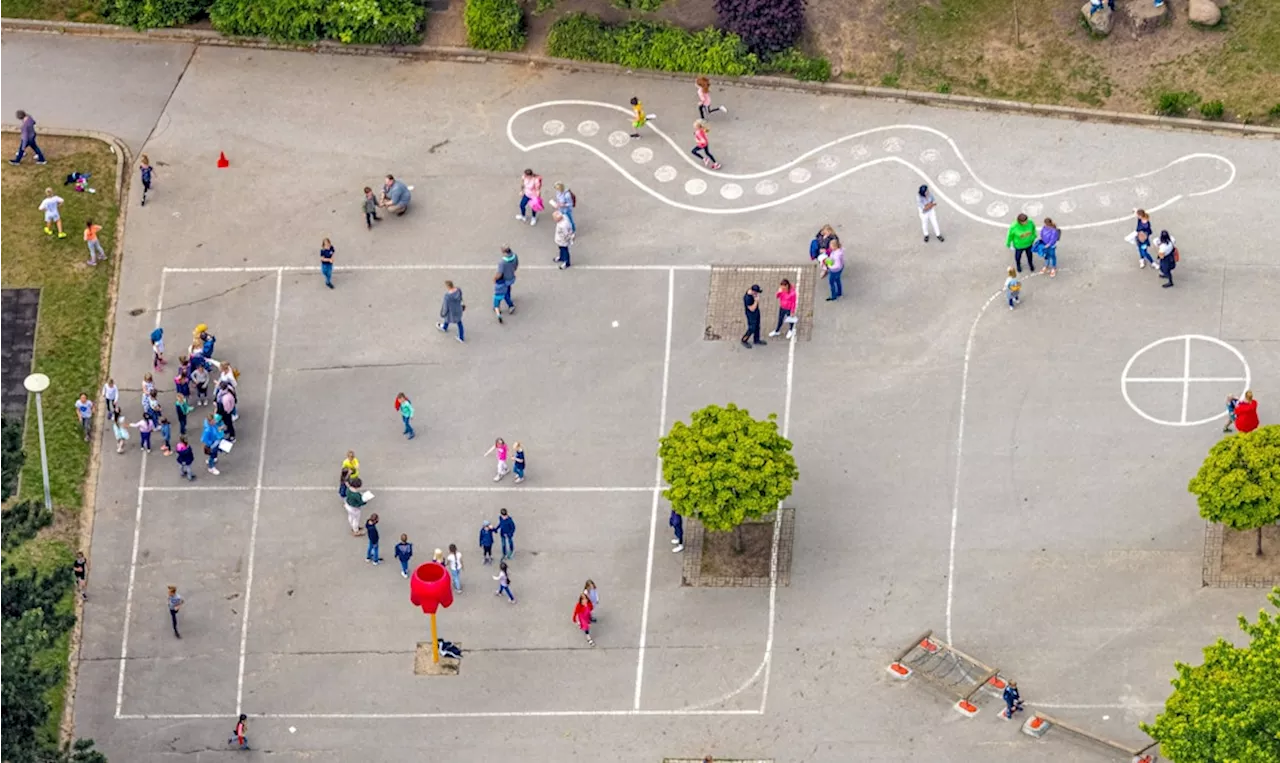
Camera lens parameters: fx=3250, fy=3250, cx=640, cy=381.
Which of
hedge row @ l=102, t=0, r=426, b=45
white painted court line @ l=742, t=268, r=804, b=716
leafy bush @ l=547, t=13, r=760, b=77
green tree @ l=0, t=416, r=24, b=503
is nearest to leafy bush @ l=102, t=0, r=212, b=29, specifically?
hedge row @ l=102, t=0, r=426, b=45

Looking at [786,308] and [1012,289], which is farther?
[1012,289]

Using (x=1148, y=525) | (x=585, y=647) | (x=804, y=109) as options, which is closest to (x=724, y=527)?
(x=585, y=647)

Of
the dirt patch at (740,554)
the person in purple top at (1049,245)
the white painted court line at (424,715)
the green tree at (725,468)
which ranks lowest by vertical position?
the white painted court line at (424,715)

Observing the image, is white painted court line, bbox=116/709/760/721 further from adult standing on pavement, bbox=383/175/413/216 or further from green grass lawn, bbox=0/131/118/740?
adult standing on pavement, bbox=383/175/413/216

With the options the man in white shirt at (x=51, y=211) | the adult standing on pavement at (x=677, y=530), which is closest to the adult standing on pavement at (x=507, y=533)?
the adult standing on pavement at (x=677, y=530)

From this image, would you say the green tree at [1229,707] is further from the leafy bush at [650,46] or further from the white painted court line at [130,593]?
the leafy bush at [650,46]

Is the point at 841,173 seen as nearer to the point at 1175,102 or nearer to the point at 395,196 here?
the point at 1175,102

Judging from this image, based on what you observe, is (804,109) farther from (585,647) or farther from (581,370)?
(585,647)

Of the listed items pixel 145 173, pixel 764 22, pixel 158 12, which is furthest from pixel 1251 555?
pixel 158 12
